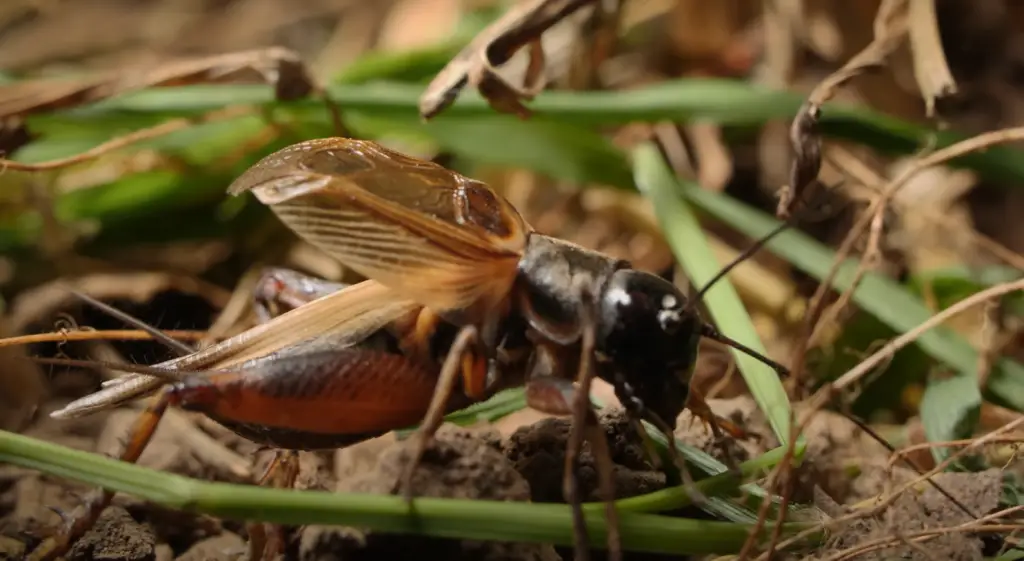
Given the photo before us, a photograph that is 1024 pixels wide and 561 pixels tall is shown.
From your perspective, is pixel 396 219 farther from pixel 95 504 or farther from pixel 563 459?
pixel 95 504

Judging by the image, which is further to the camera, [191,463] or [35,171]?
[35,171]

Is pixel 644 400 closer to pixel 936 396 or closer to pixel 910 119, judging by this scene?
pixel 936 396

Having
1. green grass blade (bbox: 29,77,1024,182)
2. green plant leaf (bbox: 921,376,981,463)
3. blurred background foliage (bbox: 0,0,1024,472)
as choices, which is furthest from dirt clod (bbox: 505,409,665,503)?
green grass blade (bbox: 29,77,1024,182)

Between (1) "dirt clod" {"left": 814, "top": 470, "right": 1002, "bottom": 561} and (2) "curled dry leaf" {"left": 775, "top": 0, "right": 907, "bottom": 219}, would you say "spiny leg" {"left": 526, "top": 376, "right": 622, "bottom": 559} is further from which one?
(2) "curled dry leaf" {"left": 775, "top": 0, "right": 907, "bottom": 219}

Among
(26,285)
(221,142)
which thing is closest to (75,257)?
(26,285)

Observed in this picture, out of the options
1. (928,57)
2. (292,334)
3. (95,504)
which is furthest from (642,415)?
(928,57)

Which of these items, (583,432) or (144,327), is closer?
(583,432)

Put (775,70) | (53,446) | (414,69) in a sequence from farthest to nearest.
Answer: (775,70)
(414,69)
(53,446)

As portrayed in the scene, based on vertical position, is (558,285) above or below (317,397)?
above
